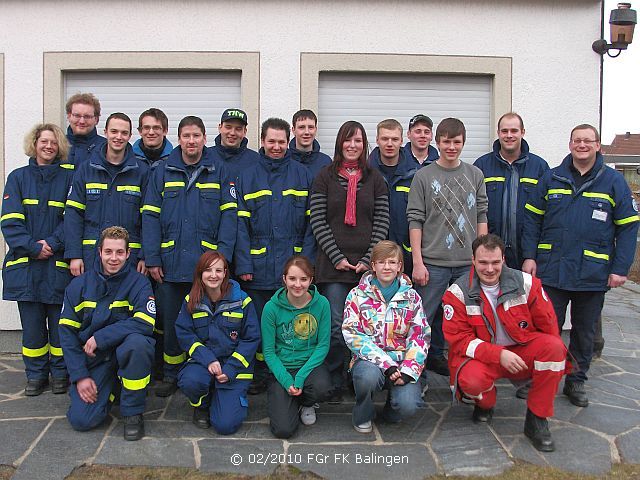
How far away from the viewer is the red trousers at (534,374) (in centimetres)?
351

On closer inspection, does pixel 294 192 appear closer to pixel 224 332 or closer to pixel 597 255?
pixel 224 332

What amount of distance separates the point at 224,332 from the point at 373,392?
1.06 metres

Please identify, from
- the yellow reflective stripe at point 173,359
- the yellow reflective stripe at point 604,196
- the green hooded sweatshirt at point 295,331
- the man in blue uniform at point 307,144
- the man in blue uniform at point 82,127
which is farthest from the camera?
the man in blue uniform at point 82,127

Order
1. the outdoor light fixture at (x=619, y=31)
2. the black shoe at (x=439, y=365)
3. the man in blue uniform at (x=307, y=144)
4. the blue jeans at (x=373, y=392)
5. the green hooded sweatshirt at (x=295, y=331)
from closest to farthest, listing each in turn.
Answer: the blue jeans at (x=373, y=392), the green hooded sweatshirt at (x=295, y=331), the man in blue uniform at (x=307, y=144), the black shoe at (x=439, y=365), the outdoor light fixture at (x=619, y=31)

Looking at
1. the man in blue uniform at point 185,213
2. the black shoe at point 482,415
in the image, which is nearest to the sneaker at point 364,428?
the black shoe at point 482,415

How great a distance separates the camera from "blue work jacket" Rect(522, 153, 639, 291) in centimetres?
412

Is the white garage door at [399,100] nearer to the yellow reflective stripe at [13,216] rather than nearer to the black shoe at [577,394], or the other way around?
the black shoe at [577,394]

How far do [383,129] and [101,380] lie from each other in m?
2.71

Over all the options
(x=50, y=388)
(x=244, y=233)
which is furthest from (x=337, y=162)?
(x=50, y=388)

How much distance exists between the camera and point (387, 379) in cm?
370

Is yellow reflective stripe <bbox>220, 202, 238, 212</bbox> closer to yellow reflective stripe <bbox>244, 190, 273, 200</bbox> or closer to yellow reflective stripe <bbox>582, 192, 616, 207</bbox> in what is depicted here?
yellow reflective stripe <bbox>244, 190, 273, 200</bbox>

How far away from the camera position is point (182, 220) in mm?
4180

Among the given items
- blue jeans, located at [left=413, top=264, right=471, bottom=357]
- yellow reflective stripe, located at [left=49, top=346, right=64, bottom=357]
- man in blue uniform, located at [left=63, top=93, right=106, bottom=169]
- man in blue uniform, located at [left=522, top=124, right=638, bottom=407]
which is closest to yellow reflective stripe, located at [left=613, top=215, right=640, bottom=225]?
man in blue uniform, located at [left=522, top=124, right=638, bottom=407]

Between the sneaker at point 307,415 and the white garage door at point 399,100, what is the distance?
3.00 m
